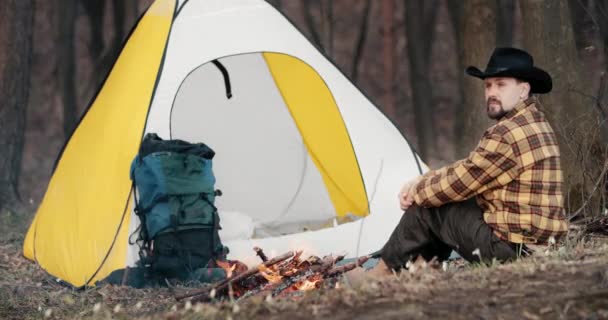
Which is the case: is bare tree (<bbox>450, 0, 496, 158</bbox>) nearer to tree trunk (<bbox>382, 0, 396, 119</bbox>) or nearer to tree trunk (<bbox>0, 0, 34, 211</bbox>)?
tree trunk (<bbox>0, 0, 34, 211</bbox>)

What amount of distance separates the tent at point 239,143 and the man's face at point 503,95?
6.85 ft

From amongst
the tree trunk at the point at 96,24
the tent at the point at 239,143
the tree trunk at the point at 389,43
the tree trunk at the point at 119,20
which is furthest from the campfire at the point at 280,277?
the tree trunk at the point at 96,24

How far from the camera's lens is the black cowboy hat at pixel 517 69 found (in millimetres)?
4887

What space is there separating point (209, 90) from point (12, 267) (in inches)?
80.7

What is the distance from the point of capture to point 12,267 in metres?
7.09

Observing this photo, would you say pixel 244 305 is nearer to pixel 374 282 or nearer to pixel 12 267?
pixel 374 282

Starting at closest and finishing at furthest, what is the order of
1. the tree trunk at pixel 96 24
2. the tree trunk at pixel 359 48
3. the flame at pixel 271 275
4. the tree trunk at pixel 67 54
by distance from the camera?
the flame at pixel 271 275 → the tree trunk at pixel 67 54 → the tree trunk at pixel 96 24 → the tree trunk at pixel 359 48

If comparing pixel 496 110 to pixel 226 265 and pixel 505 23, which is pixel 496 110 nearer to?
pixel 226 265

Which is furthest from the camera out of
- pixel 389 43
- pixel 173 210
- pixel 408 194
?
pixel 389 43

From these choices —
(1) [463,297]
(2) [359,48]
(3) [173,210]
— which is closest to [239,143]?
(3) [173,210]

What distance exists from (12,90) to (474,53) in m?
4.40

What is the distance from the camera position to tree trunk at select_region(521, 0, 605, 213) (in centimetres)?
693

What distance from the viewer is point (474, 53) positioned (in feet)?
30.4

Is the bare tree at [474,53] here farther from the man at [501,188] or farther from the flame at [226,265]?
the man at [501,188]
